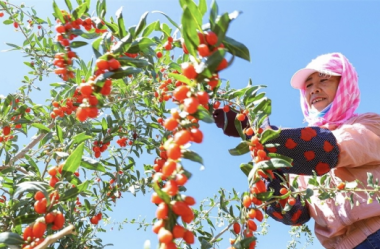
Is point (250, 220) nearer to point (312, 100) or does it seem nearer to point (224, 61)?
point (224, 61)

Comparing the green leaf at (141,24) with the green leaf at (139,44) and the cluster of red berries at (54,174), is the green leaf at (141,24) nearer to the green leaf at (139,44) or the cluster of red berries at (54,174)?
the green leaf at (139,44)

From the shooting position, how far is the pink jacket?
221 cm

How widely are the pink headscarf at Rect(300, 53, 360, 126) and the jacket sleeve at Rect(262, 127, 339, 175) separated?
0.69m

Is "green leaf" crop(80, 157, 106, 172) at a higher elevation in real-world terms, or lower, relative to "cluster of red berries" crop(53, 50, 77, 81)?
lower

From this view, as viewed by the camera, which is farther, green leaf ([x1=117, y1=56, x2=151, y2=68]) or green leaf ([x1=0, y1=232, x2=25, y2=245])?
green leaf ([x1=117, y1=56, x2=151, y2=68])

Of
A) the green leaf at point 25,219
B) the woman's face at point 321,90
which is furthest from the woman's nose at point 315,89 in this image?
the green leaf at point 25,219

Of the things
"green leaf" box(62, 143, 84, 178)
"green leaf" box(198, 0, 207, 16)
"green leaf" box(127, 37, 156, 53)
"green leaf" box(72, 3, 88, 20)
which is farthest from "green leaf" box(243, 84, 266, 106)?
"green leaf" box(72, 3, 88, 20)

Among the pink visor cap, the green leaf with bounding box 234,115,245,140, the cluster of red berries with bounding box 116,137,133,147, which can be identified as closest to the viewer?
the green leaf with bounding box 234,115,245,140

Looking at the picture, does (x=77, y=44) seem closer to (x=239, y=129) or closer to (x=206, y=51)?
(x=239, y=129)

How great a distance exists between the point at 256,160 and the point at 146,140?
1805mm

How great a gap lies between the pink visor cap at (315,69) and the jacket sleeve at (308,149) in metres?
0.95

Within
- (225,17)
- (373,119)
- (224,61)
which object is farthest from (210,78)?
(373,119)

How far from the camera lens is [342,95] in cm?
276

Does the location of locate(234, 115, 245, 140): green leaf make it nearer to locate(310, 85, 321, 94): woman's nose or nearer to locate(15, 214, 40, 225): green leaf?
locate(15, 214, 40, 225): green leaf
